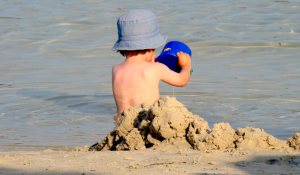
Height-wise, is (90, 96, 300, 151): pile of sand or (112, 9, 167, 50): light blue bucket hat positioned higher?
(112, 9, 167, 50): light blue bucket hat

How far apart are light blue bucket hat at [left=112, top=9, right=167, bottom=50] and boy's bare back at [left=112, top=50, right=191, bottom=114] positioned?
136 mm

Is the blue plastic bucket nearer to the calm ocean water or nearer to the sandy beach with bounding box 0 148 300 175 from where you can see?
the calm ocean water

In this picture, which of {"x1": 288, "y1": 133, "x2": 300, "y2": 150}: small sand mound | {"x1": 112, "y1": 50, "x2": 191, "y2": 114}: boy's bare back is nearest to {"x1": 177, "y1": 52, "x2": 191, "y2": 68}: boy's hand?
{"x1": 112, "y1": 50, "x2": 191, "y2": 114}: boy's bare back

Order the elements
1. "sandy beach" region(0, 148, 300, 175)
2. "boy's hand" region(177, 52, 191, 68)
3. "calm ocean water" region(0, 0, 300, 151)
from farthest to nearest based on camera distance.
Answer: "calm ocean water" region(0, 0, 300, 151) < "boy's hand" region(177, 52, 191, 68) < "sandy beach" region(0, 148, 300, 175)

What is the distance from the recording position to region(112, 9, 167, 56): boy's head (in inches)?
147

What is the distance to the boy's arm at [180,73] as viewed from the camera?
3.80m

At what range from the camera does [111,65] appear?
7.56m

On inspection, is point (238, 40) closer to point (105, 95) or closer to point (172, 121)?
point (105, 95)

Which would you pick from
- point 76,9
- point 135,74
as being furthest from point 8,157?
point 76,9

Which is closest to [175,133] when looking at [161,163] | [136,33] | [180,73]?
[161,163]

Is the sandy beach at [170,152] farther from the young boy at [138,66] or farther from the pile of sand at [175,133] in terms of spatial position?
the young boy at [138,66]

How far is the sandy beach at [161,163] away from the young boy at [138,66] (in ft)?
2.90

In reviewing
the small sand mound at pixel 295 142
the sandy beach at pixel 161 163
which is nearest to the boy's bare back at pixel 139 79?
the sandy beach at pixel 161 163

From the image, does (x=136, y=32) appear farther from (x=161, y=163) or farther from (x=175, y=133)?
(x=161, y=163)
